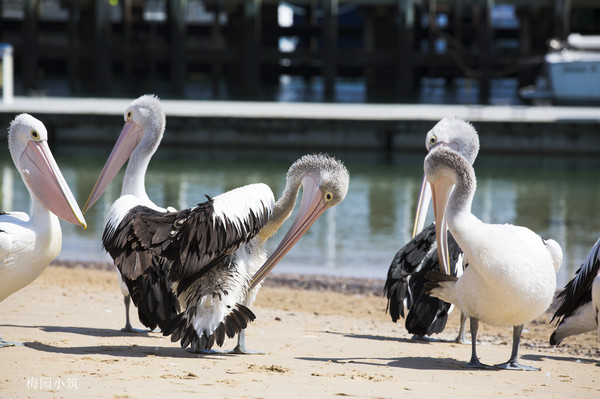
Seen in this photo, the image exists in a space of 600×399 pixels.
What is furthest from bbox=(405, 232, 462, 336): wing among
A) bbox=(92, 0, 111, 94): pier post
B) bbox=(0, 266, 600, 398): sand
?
bbox=(92, 0, 111, 94): pier post

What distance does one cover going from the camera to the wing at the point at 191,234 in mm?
4336

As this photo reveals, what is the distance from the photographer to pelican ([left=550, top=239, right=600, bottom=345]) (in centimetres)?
482

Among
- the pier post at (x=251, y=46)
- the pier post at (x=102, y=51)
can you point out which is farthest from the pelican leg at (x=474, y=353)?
the pier post at (x=102, y=51)

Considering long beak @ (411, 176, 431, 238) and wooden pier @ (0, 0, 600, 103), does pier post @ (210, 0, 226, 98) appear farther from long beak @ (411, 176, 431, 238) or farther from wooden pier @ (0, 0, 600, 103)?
long beak @ (411, 176, 431, 238)

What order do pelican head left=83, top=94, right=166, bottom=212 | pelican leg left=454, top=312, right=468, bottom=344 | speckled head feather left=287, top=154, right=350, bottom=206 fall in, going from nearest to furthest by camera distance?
speckled head feather left=287, top=154, right=350, bottom=206 < pelican leg left=454, top=312, right=468, bottom=344 < pelican head left=83, top=94, right=166, bottom=212

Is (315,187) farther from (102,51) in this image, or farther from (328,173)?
(102,51)

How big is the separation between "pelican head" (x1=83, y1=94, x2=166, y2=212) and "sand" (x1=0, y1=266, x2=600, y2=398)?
927 millimetres

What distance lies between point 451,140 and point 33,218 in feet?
8.88

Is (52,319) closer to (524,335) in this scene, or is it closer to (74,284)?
(74,284)

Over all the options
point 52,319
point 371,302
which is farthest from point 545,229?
point 52,319

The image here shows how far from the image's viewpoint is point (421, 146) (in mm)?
15703

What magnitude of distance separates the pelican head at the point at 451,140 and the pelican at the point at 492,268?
1.01 meters

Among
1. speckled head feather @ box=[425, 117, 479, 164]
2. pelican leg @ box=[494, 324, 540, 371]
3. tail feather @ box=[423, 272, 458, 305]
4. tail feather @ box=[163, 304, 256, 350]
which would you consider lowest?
pelican leg @ box=[494, 324, 540, 371]

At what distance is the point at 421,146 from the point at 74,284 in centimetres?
978
